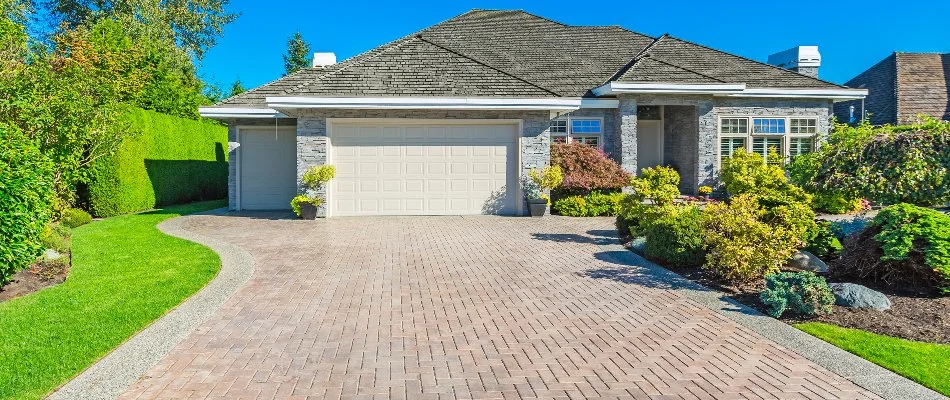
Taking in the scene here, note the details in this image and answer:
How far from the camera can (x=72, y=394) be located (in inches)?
159

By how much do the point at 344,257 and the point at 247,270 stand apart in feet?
5.34

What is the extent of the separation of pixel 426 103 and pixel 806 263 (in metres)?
9.13

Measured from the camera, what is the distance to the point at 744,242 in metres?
7.41

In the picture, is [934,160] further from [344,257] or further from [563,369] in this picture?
[344,257]

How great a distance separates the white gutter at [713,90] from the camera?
1731 cm

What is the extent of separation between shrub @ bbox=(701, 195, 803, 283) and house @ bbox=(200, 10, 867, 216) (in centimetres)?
774

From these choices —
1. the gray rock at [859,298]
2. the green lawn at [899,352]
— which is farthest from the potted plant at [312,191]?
the green lawn at [899,352]

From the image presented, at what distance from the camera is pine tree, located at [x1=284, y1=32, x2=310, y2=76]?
48.2 metres

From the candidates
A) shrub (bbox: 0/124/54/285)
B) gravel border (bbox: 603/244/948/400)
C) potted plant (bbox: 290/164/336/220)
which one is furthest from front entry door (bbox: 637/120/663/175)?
shrub (bbox: 0/124/54/285)

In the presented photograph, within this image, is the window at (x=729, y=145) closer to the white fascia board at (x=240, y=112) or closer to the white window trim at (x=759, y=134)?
the white window trim at (x=759, y=134)

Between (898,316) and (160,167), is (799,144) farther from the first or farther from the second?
(160,167)

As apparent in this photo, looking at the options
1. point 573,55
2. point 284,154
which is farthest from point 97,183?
point 573,55

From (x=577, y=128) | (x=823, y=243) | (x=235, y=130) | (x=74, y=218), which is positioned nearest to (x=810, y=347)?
(x=823, y=243)

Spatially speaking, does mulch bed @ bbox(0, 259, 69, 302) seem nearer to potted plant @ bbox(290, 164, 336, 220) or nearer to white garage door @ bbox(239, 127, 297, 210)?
potted plant @ bbox(290, 164, 336, 220)
